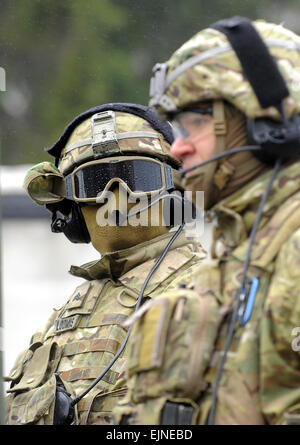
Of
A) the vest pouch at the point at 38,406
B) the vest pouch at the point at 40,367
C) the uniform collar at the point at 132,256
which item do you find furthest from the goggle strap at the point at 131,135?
the vest pouch at the point at 38,406

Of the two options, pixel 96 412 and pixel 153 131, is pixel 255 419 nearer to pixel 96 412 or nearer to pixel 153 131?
pixel 96 412

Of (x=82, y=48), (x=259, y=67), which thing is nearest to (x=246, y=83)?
(x=259, y=67)

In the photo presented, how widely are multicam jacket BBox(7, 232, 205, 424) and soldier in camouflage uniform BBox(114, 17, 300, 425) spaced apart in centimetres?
109

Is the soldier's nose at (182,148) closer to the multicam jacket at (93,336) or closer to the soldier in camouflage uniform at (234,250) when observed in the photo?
the soldier in camouflage uniform at (234,250)

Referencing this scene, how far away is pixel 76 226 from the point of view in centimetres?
515

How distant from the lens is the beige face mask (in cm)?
485

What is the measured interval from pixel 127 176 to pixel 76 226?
45cm

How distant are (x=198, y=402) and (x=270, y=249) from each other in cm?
49

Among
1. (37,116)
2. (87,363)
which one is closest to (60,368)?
(87,363)

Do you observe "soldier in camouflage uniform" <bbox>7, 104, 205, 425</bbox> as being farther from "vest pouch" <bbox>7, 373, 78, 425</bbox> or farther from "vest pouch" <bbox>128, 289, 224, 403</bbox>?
"vest pouch" <bbox>128, 289, 224, 403</bbox>

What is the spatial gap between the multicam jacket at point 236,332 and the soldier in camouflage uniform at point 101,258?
1.19 m

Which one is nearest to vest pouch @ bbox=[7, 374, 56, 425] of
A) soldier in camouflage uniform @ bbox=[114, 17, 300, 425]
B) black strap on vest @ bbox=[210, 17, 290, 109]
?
soldier in camouflage uniform @ bbox=[114, 17, 300, 425]

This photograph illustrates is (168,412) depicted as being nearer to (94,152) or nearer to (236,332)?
(236,332)

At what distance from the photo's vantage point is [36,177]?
5.08 m
